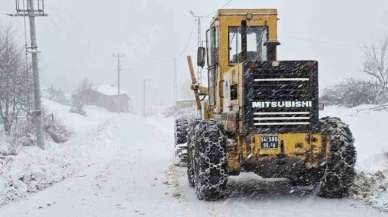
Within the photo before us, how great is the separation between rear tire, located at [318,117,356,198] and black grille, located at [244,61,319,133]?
16.1 inches

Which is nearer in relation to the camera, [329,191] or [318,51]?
[329,191]

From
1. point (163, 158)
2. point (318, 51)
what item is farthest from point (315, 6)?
point (163, 158)

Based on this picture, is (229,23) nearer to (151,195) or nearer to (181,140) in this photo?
(151,195)

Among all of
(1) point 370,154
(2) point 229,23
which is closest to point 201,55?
(2) point 229,23

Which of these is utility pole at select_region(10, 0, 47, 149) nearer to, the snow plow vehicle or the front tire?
the front tire

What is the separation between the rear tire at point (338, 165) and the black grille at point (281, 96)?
41 cm

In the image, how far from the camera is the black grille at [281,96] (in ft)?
34.1

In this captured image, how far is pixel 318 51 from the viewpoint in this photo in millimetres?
139250

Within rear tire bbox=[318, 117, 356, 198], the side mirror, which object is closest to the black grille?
→ rear tire bbox=[318, 117, 356, 198]

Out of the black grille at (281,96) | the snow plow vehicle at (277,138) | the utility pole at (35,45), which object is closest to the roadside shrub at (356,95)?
the utility pole at (35,45)

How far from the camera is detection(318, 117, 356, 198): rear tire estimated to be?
1045cm

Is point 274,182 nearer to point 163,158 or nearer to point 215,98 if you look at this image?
point 215,98

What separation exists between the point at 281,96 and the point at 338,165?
5.02ft

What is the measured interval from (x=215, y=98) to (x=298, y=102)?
333 centimetres
